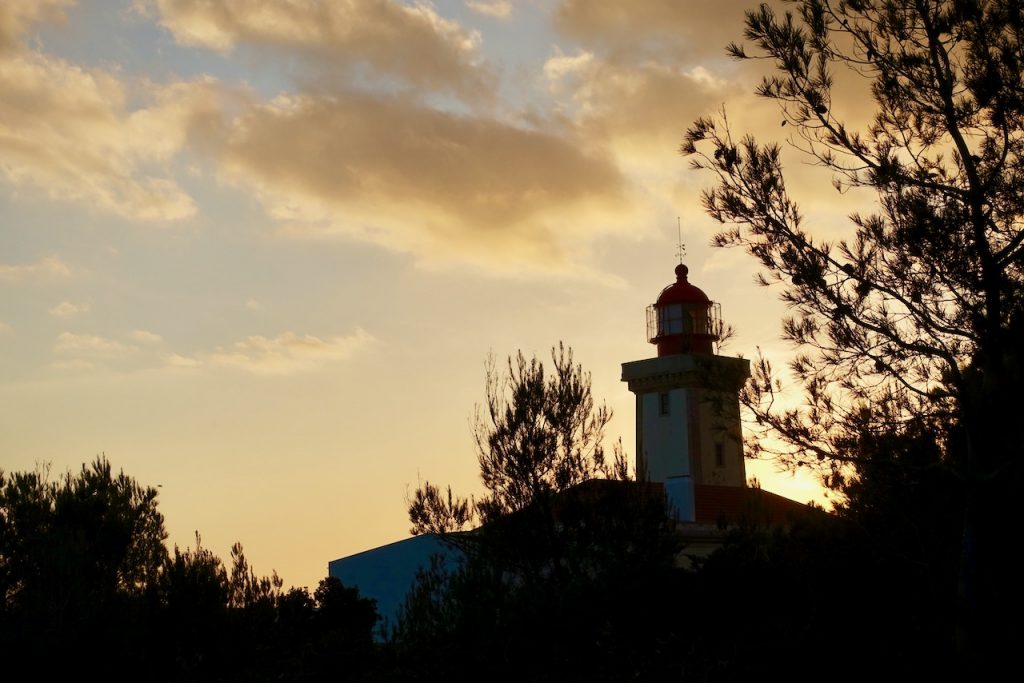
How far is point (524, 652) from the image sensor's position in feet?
54.1

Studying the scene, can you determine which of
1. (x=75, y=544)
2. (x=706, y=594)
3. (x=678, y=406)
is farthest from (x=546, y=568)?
(x=678, y=406)

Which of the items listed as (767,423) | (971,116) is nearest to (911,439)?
(767,423)

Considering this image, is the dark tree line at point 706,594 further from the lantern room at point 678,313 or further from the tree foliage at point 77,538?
the lantern room at point 678,313

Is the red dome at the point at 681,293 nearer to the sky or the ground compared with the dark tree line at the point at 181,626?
nearer to the sky

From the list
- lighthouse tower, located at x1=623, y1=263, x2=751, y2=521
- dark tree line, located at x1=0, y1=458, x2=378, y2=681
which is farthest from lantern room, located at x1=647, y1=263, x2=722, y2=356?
dark tree line, located at x1=0, y1=458, x2=378, y2=681

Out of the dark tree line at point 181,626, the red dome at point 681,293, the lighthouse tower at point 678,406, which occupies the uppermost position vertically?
the red dome at point 681,293

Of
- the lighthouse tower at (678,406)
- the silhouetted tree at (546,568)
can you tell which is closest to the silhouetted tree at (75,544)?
the silhouetted tree at (546,568)

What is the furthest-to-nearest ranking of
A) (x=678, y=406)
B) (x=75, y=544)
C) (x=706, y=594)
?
(x=678, y=406) < (x=75, y=544) < (x=706, y=594)

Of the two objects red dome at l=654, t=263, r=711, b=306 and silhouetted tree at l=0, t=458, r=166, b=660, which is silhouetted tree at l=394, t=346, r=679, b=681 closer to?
silhouetted tree at l=0, t=458, r=166, b=660

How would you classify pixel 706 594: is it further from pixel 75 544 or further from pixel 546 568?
pixel 75 544

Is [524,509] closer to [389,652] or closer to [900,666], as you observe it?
[389,652]

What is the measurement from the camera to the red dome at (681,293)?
49.2m

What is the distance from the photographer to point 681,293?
49.7 m

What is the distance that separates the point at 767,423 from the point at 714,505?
27.6 metres
